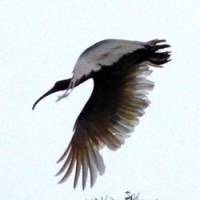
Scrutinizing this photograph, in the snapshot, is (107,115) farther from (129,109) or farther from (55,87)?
(55,87)

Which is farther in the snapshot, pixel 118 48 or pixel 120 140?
pixel 120 140

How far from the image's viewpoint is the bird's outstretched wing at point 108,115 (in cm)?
1452

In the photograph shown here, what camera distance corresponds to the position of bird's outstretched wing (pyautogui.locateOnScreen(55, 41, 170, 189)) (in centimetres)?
1452

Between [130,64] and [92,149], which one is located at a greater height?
[130,64]

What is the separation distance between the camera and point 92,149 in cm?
Result: 1475

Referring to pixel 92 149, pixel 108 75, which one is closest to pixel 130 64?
pixel 108 75

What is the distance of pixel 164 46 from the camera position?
13984 millimetres

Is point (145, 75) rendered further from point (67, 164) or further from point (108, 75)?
point (67, 164)

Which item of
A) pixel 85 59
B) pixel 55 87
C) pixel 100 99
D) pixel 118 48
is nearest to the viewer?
pixel 85 59

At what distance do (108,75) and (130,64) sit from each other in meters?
0.30

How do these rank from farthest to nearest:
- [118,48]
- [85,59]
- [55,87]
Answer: [55,87] → [118,48] → [85,59]

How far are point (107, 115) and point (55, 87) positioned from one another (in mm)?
1256

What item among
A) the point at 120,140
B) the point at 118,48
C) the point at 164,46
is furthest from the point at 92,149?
the point at 118,48

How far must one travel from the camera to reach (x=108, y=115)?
1495cm
